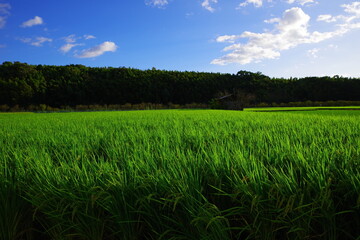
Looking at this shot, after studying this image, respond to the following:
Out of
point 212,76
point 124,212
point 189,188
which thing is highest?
point 212,76

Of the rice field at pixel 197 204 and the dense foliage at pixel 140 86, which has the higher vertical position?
the dense foliage at pixel 140 86

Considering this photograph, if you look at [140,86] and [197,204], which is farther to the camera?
[140,86]

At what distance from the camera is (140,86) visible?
5350cm

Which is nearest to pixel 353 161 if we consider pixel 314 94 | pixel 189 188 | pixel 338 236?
pixel 338 236

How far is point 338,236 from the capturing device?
120 centimetres

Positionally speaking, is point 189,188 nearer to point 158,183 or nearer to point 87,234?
point 158,183

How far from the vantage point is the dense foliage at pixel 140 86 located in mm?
45000

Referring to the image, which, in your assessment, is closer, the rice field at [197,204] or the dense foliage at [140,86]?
the rice field at [197,204]

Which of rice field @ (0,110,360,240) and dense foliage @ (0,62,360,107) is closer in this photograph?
rice field @ (0,110,360,240)

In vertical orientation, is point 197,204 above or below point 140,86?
below

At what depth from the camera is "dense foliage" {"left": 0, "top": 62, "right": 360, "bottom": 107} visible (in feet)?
148

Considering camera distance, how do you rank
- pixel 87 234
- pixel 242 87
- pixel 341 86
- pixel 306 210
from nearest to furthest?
pixel 306 210 < pixel 87 234 < pixel 341 86 < pixel 242 87

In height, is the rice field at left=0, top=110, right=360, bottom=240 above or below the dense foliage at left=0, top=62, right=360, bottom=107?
below

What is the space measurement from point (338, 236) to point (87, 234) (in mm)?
1387
